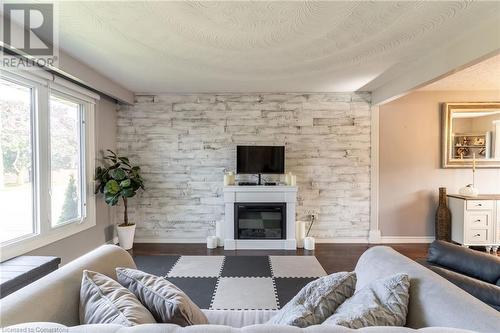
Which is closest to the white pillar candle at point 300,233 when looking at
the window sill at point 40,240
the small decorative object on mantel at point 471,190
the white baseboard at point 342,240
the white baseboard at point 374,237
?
the white baseboard at point 342,240

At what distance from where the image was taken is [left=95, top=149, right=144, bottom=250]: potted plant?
3.76m

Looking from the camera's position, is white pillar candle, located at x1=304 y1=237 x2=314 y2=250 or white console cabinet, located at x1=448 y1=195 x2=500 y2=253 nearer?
white console cabinet, located at x1=448 y1=195 x2=500 y2=253

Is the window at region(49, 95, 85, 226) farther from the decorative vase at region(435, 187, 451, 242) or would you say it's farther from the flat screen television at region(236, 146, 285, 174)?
the decorative vase at region(435, 187, 451, 242)

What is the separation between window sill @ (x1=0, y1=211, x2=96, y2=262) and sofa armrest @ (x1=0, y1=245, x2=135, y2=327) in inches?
63.7

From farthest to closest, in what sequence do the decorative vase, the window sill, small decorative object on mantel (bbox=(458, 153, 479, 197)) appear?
the decorative vase, small decorative object on mantel (bbox=(458, 153, 479, 197)), the window sill

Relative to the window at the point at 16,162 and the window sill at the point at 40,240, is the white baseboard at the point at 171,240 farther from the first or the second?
the window at the point at 16,162

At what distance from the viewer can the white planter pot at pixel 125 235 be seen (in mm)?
4039

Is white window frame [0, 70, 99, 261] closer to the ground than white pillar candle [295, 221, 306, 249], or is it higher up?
higher up

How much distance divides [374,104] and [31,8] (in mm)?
4276

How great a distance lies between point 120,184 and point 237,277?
2.12 meters

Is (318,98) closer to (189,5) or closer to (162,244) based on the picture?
(189,5)

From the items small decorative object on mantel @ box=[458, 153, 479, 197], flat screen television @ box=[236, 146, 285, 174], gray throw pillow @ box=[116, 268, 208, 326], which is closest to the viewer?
gray throw pillow @ box=[116, 268, 208, 326]

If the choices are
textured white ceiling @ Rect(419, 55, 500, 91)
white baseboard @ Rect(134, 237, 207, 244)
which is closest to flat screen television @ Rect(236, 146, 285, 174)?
white baseboard @ Rect(134, 237, 207, 244)

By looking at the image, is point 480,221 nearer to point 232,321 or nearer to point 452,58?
point 452,58
